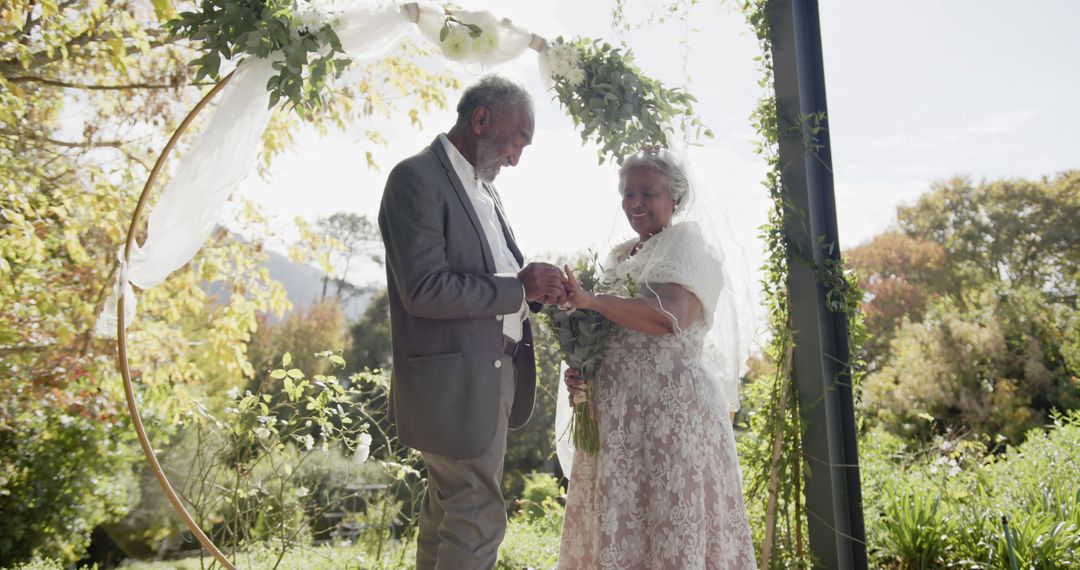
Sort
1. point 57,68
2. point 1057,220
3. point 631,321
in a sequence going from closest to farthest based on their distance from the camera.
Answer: point 631,321 → point 57,68 → point 1057,220

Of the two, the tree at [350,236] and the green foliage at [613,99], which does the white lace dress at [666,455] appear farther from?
the tree at [350,236]

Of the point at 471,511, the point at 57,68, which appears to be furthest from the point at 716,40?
the point at 57,68

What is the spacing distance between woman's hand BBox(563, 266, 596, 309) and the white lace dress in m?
0.27

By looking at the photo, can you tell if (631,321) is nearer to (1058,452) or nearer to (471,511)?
(471,511)

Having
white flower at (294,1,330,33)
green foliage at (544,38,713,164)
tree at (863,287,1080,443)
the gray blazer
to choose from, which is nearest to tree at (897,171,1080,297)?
tree at (863,287,1080,443)

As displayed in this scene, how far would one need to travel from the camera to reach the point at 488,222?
97.7 inches

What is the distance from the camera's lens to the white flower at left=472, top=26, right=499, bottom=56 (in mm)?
2830

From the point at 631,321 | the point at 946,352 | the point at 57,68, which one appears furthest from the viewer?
the point at 946,352

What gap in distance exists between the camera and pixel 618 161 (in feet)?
10.1

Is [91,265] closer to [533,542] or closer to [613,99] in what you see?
[533,542]

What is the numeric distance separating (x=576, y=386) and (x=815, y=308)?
1.17m

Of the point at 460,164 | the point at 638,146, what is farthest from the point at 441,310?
the point at 638,146

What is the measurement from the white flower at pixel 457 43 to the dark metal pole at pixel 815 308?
1.40m

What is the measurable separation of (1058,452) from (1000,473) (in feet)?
1.19
